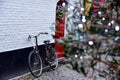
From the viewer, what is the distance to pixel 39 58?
8.92 meters

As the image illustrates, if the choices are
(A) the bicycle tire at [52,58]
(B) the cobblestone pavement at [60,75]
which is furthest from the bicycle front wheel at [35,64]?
(A) the bicycle tire at [52,58]

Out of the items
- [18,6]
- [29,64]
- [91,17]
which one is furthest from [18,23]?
[91,17]

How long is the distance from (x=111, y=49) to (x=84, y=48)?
0.22 meters

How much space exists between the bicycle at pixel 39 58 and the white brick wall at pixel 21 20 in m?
0.24

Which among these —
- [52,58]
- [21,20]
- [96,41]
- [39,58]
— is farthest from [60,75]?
[96,41]

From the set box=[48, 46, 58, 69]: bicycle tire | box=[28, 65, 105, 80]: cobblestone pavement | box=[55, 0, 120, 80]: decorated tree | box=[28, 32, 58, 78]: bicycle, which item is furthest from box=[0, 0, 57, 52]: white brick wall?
box=[55, 0, 120, 80]: decorated tree

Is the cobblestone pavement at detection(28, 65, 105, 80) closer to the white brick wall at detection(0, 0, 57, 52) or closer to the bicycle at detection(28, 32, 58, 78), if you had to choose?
the bicycle at detection(28, 32, 58, 78)

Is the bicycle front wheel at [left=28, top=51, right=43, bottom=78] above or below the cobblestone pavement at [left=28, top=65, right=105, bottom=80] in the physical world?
above

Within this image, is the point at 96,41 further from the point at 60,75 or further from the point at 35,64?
the point at 60,75

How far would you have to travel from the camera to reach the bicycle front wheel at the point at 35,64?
848 cm

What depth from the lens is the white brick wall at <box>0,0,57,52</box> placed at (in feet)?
25.1

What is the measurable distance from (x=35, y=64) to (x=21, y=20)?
1.49m

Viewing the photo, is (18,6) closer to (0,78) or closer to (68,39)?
(0,78)

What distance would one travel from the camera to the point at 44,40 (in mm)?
9578
